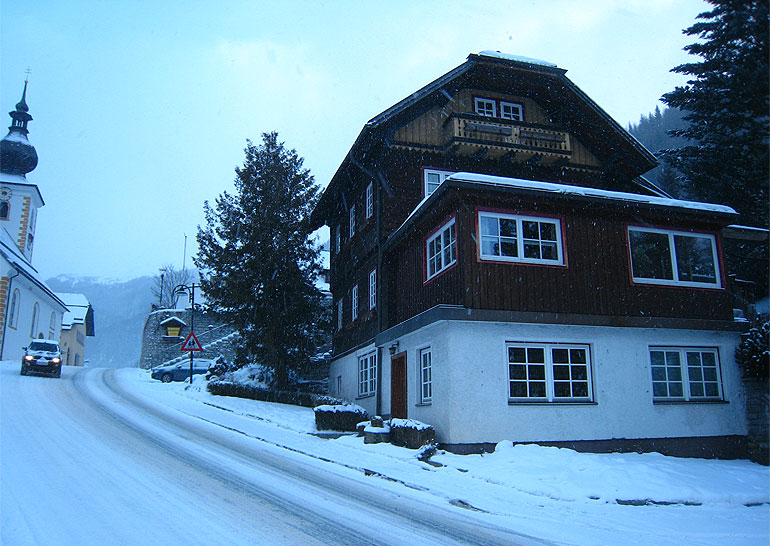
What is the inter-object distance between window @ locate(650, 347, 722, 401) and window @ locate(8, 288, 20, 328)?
40.2 metres

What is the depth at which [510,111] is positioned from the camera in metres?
20.3

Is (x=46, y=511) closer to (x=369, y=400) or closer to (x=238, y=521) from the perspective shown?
(x=238, y=521)

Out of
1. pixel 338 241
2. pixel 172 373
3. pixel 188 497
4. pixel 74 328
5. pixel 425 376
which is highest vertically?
pixel 338 241

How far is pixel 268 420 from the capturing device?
57.9ft

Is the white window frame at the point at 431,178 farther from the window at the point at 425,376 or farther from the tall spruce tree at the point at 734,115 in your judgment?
the tall spruce tree at the point at 734,115

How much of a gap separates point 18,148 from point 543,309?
55305 mm

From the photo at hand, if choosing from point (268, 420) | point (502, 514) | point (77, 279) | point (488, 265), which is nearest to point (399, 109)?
point (488, 265)

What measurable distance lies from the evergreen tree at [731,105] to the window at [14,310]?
41.6m

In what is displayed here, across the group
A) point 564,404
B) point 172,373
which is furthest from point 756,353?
point 172,373

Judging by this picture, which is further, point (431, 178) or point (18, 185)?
point (18, 185)

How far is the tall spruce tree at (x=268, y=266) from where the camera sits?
24906 millimetres

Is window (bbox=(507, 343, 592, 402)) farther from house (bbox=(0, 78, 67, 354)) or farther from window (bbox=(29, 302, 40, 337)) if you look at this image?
window (bbox=(29, 302, 40, 337))

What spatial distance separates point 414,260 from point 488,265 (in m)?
3.38

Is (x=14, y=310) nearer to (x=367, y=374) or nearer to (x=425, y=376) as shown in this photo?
(x=367, y=374)
